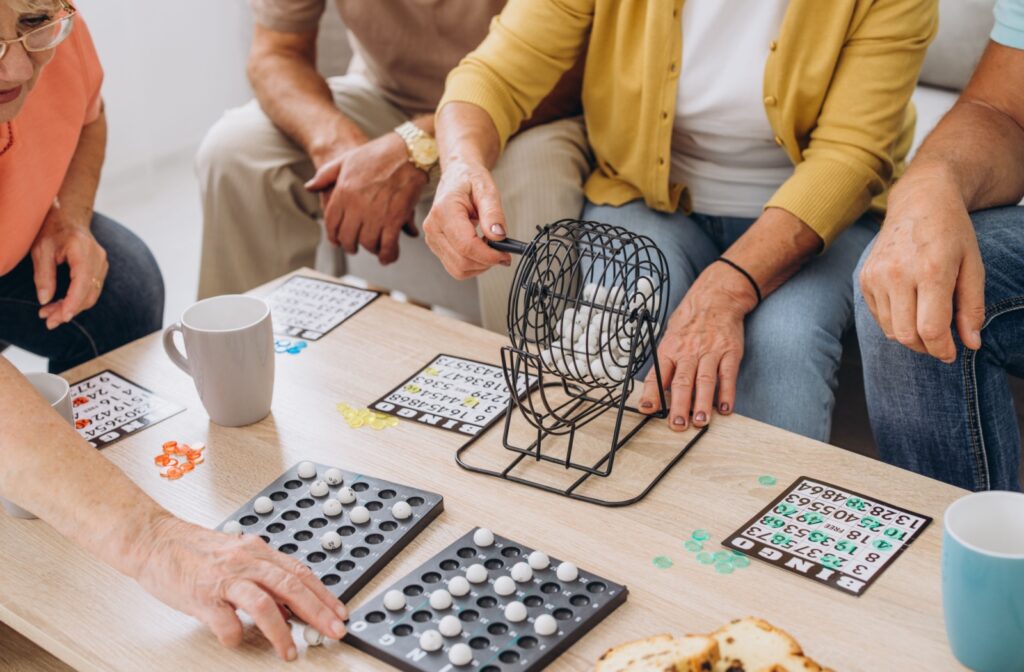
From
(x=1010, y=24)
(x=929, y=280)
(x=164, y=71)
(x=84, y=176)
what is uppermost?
(x=1010, y=24)

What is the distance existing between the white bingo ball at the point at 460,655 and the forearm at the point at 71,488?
0.94 ft

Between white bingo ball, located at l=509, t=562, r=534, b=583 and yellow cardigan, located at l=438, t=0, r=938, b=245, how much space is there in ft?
2.55

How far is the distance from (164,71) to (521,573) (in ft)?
9.68

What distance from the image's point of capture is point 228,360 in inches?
46.7

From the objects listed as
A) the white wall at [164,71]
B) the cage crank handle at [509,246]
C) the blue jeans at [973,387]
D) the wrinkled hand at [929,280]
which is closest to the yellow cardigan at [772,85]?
the blue jeans at [973,387]

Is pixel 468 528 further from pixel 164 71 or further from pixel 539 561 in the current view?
pixel 164 71

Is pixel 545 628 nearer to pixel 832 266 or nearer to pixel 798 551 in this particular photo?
pixel 798 551

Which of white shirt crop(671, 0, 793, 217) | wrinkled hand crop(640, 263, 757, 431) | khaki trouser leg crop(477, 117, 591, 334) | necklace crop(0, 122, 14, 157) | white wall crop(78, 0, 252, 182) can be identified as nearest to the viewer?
wrinkled hand crop(640, 263, 757, 431)

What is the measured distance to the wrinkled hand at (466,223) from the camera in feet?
4.21

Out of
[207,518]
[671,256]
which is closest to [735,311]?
[671,256]

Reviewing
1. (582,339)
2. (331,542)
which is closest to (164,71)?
(582,339)

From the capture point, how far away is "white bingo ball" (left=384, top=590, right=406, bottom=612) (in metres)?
0.91

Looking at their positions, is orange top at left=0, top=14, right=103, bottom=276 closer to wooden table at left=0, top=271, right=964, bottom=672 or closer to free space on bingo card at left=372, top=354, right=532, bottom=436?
→ wooden table at left=0, top=271, right=964, bottom=672

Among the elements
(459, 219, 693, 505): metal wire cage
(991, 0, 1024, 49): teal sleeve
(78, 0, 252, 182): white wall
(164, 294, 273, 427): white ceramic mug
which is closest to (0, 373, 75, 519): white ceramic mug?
(164, 294, 273, 427): white ceramic mug
